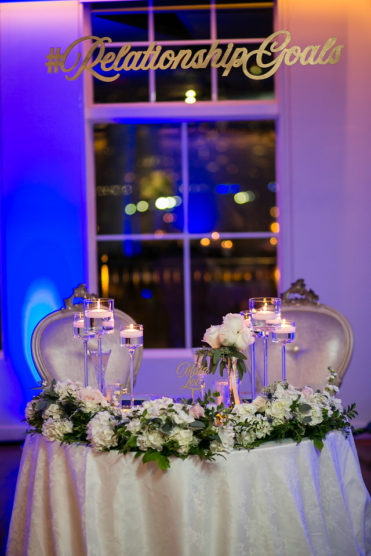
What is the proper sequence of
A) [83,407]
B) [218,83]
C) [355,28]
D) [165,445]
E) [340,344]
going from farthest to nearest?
1. [218,83]
2. [355,28]
3. [340,344]
4. [83,407]
5. [165,445]

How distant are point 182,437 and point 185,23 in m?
3.44

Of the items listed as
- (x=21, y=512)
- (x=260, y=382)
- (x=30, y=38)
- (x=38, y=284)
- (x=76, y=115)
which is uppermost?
(x=30, y=38)

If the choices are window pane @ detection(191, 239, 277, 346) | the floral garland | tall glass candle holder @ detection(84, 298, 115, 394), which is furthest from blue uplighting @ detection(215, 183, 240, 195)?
the floral garland

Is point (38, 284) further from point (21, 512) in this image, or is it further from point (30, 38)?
point (21, 512)

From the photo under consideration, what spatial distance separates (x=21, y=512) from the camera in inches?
100

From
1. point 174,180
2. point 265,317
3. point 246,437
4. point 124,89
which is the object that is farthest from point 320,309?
point 124,89

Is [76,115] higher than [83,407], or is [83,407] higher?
[76,115]

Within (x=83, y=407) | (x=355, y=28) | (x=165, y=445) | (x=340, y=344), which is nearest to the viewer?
(x=165, y=445)

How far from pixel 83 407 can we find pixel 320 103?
2.95 metres

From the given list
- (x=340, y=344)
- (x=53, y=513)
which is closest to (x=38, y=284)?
(x=340, y=344)

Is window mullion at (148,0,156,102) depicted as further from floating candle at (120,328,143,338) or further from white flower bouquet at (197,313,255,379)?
white flower bouquet at (197,313,255,379)

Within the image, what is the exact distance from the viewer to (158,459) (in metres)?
2.17

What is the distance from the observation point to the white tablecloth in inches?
87.5

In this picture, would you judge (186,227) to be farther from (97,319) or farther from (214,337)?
(214,337)
